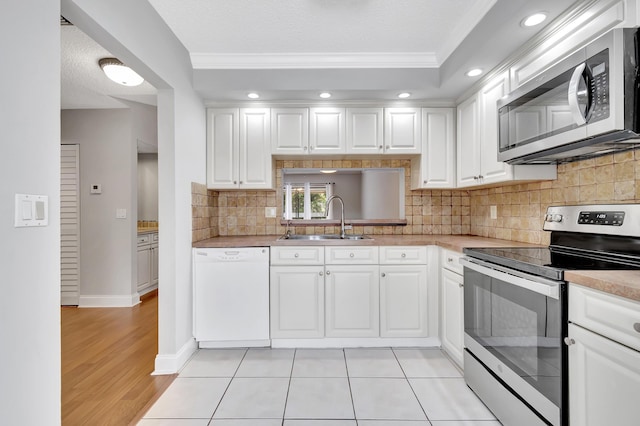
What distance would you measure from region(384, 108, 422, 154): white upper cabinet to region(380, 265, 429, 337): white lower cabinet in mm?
1131

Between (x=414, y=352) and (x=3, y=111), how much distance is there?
9.28ft

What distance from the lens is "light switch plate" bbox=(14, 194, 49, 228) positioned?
3.51 ft

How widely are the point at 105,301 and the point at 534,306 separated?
4.44 m

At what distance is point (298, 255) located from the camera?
2.75m

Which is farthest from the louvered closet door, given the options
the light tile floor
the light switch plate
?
the light switch plate

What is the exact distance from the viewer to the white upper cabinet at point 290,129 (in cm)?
304

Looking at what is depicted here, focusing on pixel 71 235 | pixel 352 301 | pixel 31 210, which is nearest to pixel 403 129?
pixel 352 301

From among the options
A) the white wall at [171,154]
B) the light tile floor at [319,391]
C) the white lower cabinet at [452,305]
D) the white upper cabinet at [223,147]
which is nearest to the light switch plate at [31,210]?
the white wall at [171,154]

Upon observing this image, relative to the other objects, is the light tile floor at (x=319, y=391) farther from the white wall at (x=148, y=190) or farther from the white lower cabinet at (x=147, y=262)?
the white wall at (x=148, y=190)

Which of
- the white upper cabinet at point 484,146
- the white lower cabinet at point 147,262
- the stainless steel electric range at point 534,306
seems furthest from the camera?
the white lower cabinet at point 147,262

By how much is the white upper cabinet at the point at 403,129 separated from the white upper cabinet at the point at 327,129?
417 millimetres

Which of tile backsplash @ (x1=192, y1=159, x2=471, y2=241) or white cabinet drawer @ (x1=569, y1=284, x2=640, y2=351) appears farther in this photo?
tile backsplash @ (x1=192, y1=159, x2=471, y2=241)

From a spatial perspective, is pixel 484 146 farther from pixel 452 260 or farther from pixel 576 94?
pixel 576 94

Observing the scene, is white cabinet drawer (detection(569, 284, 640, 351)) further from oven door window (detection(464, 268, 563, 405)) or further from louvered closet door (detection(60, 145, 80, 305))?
louvered closet door (detection(60, 145, 80, 305))
